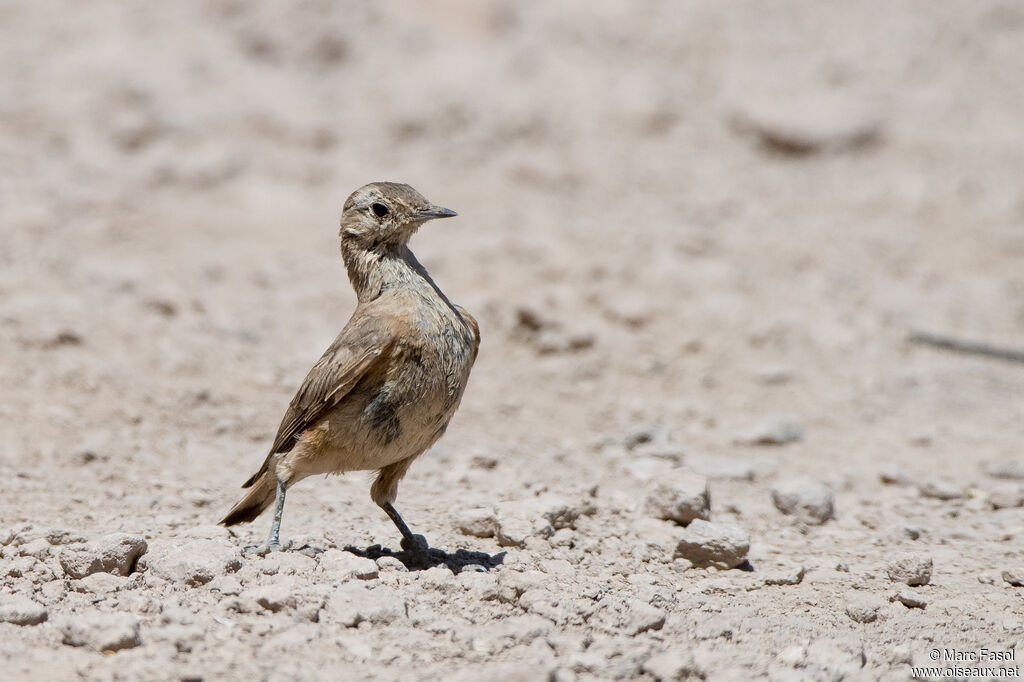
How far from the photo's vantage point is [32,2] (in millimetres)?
12328

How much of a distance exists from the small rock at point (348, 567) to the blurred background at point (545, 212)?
224cm

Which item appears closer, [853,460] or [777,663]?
[777,663]

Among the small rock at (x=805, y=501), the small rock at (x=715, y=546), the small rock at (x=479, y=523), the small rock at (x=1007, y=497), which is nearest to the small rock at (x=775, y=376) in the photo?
the small rock at (x=1007, y=497)

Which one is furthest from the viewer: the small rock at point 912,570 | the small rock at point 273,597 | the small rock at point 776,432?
the small rock at point 776,432

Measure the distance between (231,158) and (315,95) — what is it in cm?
134

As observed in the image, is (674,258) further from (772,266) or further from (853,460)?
(853,460)

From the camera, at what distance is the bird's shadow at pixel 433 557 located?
5410 mm

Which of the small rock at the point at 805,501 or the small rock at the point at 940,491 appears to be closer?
the small rock at the point at 805,501

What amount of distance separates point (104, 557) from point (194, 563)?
410 mm

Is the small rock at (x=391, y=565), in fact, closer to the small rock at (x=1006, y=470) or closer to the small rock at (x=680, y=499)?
the small rock at (x=680, y=499)

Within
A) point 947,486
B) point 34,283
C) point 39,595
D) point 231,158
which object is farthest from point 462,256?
point 39,595

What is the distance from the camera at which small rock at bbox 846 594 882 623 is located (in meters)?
5.16

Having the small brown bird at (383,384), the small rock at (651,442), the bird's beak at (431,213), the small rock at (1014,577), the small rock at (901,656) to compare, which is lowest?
the small rock at (1014,577)

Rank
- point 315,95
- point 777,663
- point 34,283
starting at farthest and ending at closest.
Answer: point 315,95, point 34,283, point 777,663
